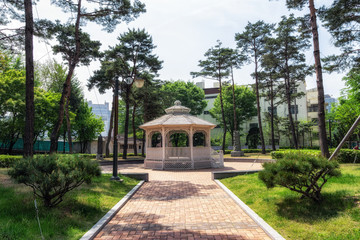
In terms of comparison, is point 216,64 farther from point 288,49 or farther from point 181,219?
point 181,219

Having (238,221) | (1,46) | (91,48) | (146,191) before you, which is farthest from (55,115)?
(238,221)

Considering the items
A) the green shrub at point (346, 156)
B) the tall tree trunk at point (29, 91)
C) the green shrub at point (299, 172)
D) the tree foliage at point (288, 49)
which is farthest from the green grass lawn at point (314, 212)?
the tree foliage at point (288, 49)

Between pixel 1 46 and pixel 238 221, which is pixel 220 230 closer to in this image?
pixel 238 221

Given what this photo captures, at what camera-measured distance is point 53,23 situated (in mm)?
12328

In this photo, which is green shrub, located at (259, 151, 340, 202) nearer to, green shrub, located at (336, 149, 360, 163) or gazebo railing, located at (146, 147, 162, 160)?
green shrub, located at (336, 149, 360, 163)

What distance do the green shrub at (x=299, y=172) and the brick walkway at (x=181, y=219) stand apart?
119 cm

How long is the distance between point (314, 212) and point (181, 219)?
3.10 metres

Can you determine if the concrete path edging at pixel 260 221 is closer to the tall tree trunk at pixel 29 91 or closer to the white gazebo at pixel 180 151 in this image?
the tall tree trunk at pixel 29 91

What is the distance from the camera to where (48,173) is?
6.06m

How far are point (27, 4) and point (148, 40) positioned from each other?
15782 millimetres

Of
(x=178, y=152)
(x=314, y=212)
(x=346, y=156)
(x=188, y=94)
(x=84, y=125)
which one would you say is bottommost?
(x=314, y=212)

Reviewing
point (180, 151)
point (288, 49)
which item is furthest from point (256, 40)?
point (180, 151)

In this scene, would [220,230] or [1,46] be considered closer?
[220,230]

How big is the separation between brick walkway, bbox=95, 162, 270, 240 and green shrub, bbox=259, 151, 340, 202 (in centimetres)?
119
